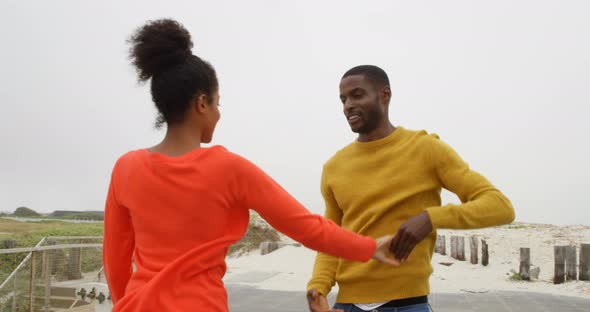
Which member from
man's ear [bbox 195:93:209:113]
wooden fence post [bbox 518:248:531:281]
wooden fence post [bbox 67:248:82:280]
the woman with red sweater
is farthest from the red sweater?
wooden fence post [bbox 518:248:531:281]

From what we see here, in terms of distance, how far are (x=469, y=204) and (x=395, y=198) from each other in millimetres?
377

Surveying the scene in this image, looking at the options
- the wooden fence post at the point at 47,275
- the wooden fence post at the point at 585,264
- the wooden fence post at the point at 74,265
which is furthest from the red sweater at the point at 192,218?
the wooden fence post at the point at 585,264

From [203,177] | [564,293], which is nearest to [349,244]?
[203,177]

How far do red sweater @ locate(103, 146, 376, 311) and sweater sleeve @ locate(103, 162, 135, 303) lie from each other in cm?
9

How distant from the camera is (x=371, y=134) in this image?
2848 millimetres

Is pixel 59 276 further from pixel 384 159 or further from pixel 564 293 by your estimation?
pixel 564 293

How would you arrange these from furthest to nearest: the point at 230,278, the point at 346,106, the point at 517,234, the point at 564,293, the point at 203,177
→ the point at 517,234, the point at 230,278, the point at 564,293, the point at 346,106, the point at 203,177

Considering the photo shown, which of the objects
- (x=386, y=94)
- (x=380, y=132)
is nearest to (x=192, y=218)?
(x=380, y=132)

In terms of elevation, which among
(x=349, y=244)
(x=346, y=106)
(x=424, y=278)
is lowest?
(x=424, y=278)

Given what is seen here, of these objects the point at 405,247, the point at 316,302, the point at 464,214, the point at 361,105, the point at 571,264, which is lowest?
the point at 571,264

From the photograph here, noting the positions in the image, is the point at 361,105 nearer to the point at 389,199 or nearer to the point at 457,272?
the point at 389,199

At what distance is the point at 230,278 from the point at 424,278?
12510 mm

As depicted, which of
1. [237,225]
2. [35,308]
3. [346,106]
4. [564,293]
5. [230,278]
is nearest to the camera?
[237,225]

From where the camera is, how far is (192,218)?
6.29 ft
